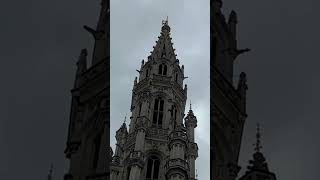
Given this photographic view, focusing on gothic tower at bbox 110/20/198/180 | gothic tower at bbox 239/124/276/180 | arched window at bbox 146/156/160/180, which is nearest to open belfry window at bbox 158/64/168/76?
gothic tower at bbox 110/20/198/180

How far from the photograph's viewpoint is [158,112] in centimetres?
404

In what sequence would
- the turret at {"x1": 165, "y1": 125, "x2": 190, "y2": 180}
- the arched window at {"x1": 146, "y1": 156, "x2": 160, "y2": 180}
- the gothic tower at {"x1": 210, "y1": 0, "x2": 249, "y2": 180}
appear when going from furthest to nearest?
the gothic tower at {"x1": 210, "y1": 0, "x2": 249, "y2": 180}, the arched window at {"x1": 146, "y1": 156, "x2": 160, "y2": 180}, the turret at {"x1": 165, "y1": 125, "x2": 190, "y2": 180}

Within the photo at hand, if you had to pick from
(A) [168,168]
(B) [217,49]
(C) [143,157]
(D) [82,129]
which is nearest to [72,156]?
(D) [82,129]

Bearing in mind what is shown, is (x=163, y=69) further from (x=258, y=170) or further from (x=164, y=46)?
(x=258, y=170)

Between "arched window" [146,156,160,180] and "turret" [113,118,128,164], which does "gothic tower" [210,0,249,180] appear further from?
"turret" [113,118,128,164]

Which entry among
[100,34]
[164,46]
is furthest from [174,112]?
[100,34]

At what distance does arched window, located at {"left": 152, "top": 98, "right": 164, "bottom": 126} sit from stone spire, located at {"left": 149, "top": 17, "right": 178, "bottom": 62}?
430mm

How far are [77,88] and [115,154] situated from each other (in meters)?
3.01

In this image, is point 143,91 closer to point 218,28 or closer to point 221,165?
point 221,165

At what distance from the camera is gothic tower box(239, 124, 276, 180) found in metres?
6.91

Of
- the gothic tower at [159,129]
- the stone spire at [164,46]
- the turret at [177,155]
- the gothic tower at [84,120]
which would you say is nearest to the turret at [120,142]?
the gothic tower at [159,129]

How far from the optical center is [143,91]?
336 cm

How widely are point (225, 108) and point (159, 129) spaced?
0.64 meters

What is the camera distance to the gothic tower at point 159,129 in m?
3.16
